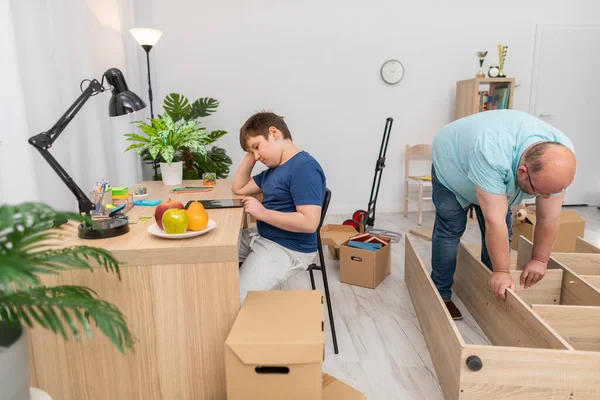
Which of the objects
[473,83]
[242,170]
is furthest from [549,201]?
[473,83]

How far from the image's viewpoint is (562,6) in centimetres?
423

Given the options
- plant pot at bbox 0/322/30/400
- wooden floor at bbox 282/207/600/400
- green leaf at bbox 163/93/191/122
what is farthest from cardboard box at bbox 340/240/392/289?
plant pot at bbox 0/322/30/400

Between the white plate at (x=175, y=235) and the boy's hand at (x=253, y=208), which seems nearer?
the white plate at (x=175, y=235)

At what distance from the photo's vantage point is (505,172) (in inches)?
60.7

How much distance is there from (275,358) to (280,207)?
66 cm

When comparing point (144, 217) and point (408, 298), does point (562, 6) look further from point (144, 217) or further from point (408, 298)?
point (144, 217)

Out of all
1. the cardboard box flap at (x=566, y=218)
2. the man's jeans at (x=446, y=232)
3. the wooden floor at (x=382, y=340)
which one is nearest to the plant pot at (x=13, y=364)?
the wooden floor at (x=382, y=340)

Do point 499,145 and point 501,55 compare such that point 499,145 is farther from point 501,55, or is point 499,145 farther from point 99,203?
point 501,55

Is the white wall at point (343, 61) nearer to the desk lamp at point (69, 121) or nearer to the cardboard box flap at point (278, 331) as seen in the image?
the desk lamp at point (69, 121)

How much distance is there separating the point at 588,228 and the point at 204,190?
351 centimetres

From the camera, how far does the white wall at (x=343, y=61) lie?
3.91 meters

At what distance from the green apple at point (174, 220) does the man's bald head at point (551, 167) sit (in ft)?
3.82

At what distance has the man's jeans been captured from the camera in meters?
1.97

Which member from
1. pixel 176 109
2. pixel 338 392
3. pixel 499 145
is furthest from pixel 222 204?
pixel 176 109
